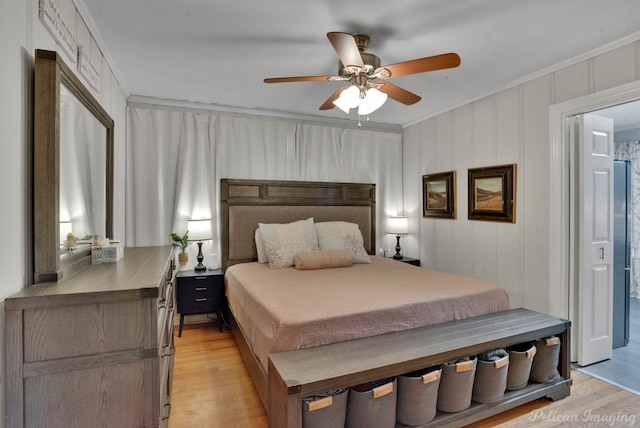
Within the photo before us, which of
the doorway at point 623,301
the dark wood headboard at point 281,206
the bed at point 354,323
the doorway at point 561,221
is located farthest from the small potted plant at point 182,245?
the doorway at point 623,301

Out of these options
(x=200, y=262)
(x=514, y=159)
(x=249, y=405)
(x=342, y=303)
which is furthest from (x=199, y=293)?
(x=514, y=159)

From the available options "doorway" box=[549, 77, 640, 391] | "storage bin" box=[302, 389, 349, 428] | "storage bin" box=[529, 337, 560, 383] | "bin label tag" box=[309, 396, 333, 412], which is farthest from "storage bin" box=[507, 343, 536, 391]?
"bin label tag" box=[309, 396, 333, 412]

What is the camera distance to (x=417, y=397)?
1.79 m

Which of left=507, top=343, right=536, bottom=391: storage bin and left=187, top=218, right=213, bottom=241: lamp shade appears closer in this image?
left=507, top=343, right=536, bottom=391: storage bin

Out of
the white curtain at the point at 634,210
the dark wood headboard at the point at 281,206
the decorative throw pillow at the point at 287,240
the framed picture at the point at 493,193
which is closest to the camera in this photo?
the framed picture at the point at 493,193

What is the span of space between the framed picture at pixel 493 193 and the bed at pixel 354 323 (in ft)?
3.19

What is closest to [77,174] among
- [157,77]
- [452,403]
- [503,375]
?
[157,77]

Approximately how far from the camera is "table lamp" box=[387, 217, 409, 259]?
452 centimetres

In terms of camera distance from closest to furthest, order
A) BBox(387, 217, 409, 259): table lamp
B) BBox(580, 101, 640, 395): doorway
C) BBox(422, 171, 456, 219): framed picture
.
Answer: BBox(580, 101, 640, 395): doorway, BBox(422, 171, 456, 219): framed picture, BBox(387, 217, 409, 259): table lamp

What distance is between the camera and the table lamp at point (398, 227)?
4.52m

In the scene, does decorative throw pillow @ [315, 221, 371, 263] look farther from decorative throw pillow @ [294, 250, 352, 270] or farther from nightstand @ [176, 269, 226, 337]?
nightstand @ [176, 269, 226, 337]

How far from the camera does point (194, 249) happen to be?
3.82m

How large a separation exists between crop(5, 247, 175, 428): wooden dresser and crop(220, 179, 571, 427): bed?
0.63 m

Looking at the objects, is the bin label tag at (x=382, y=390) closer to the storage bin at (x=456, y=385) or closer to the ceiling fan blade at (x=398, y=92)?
the storage bin at (x=456, y=385)
